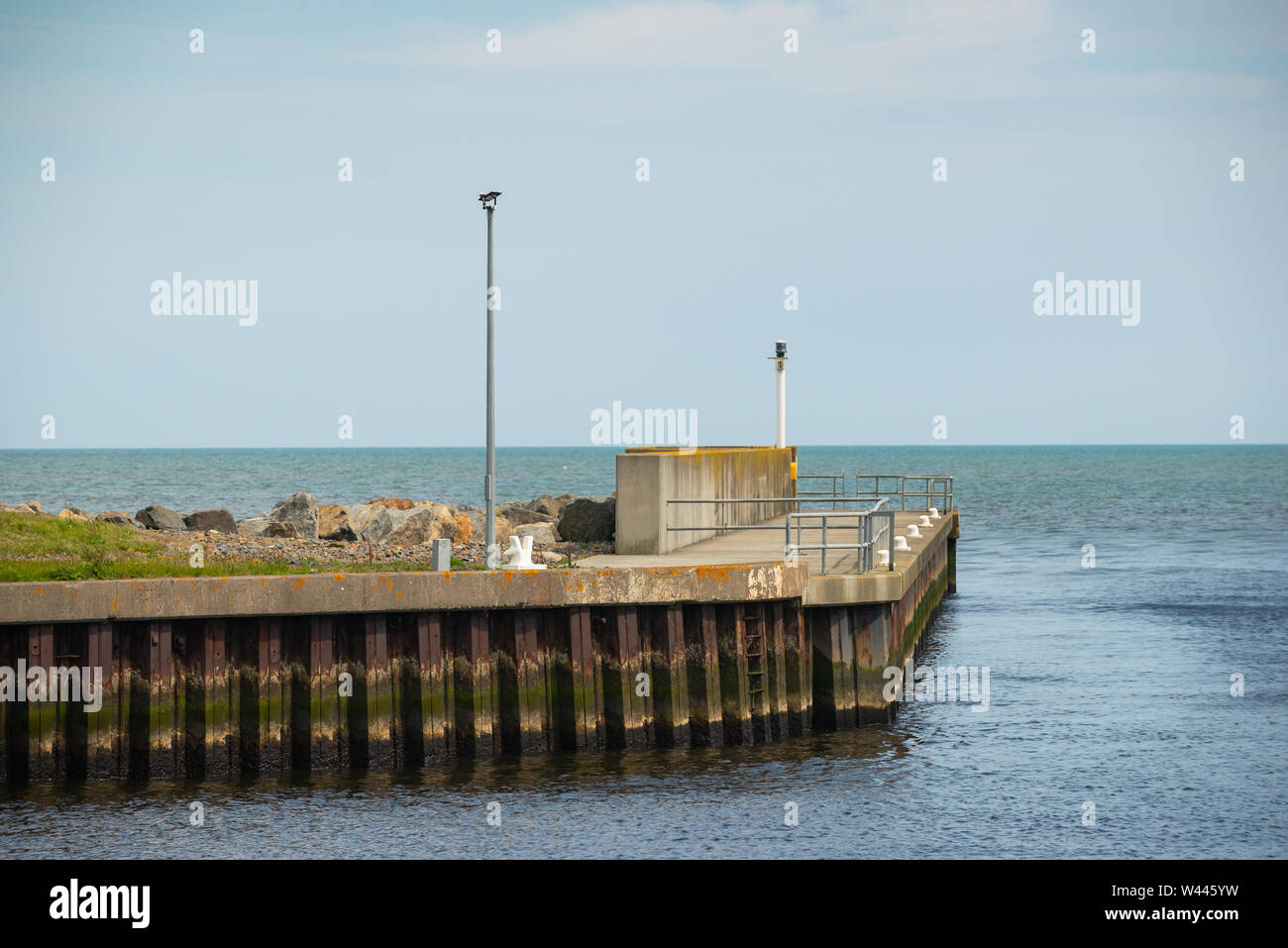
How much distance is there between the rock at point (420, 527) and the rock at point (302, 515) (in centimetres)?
499

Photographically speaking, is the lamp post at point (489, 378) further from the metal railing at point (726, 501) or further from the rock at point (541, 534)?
the rock at point (541, 534)

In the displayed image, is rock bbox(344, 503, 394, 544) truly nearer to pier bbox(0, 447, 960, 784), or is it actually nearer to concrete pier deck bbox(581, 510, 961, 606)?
concrete pier deck bbox(581, 510, 961, 606)

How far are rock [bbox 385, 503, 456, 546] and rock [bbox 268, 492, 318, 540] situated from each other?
16.4 feet

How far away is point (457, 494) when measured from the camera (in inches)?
3536

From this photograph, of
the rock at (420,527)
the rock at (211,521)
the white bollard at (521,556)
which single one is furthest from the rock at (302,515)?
the white bollard at (521,556)

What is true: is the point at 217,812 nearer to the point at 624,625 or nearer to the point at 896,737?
the point at 624,625

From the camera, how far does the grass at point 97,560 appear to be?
15.7 m

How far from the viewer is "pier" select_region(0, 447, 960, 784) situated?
577 inches

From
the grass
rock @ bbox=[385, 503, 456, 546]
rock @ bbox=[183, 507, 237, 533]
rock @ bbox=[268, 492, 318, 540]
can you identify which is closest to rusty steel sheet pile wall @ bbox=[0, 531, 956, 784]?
the grass

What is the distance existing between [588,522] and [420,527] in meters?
8.72

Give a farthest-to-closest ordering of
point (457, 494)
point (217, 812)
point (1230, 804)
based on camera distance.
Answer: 1. point (457, 494)
2. point (1230, 804)
3. point (217, 812)

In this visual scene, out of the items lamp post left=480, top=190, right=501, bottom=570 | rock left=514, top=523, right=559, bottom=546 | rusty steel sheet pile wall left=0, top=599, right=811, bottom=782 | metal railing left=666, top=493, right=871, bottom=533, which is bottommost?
rusty steel sheet pile wall left=0, top=599, right=811, bottom=782
